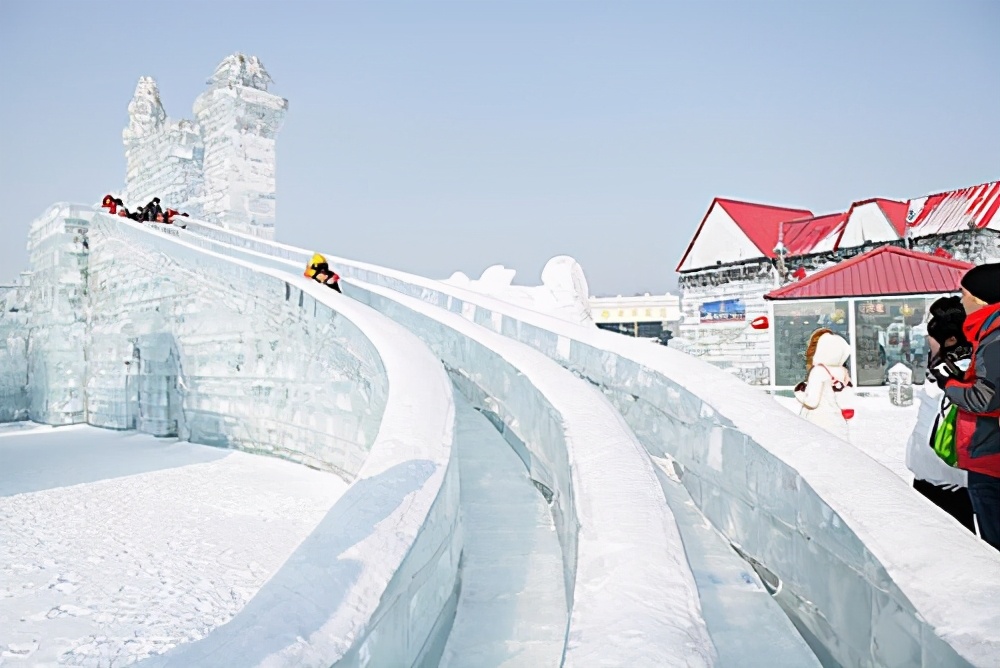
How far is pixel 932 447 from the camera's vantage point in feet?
8.79

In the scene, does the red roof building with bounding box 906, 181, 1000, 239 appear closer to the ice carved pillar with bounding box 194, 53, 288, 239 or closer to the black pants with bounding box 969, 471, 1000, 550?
the black pants with bounding box 969, 471, 1000, 550

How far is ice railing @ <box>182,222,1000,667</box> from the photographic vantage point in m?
1.52

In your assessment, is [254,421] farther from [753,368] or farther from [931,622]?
[753,368]

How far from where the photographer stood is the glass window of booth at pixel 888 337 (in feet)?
36.4

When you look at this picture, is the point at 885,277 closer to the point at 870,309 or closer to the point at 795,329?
the point at 870,309

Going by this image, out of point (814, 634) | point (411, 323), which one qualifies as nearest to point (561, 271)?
point (411, 323)

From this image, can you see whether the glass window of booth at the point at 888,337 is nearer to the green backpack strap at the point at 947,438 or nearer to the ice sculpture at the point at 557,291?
the ice sculpture at the point at 557,291

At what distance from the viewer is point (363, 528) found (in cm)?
194

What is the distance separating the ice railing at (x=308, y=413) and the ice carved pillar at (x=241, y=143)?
269 cm

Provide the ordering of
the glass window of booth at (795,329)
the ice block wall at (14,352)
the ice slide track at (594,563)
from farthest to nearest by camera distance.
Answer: the ice block wall at (14,352) < the glass window of booth at (795,329) < the ice slide track at (594,563)

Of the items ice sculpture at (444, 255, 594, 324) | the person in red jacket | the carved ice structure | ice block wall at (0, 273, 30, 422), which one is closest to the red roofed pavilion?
ice sculpture at (444, 255, 594, 324)

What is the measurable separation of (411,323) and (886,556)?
5341 millimetres

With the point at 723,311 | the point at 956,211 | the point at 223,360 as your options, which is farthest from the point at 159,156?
the point at 956,211

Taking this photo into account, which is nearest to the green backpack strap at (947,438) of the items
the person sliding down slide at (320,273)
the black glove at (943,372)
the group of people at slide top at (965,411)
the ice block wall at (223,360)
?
the group of people at slide top at (965,411)
